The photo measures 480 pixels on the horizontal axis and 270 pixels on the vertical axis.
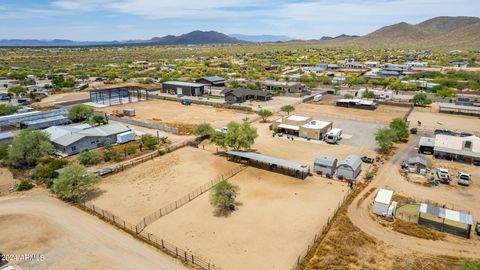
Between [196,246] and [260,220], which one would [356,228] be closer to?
[260,220]

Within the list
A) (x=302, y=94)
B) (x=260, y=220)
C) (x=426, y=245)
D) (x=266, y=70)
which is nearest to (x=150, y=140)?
(x=260, y=220)

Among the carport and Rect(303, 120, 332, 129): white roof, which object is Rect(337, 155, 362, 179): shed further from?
Rect(303, 120, 332, 129): white roof

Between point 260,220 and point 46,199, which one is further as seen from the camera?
point 46,199

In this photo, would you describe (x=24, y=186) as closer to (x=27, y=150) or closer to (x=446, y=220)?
(x=27, y=150)

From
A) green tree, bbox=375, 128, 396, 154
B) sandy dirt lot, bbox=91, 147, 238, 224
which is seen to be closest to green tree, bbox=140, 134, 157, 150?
sandy dirt lot, bbox=91, 147, 238, 224

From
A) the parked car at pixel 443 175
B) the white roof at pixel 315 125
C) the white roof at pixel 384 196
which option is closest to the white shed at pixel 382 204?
the white roof at pixel 384 196

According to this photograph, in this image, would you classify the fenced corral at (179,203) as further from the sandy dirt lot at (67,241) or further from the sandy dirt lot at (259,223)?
the sandy dirt lot at (67,241)
